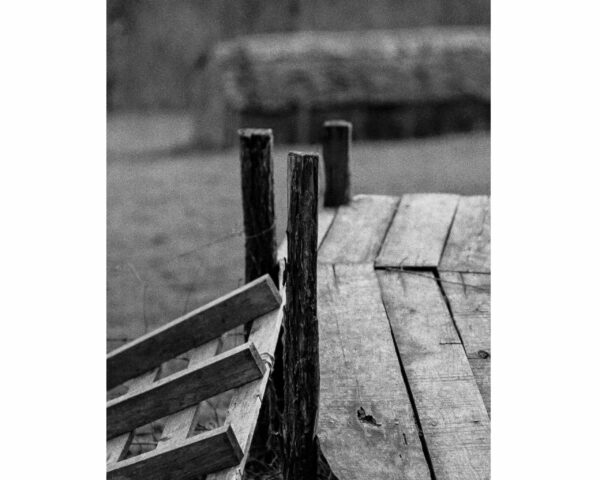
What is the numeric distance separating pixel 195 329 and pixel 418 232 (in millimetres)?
1455

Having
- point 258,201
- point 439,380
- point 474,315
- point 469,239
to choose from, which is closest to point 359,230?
point 469,239

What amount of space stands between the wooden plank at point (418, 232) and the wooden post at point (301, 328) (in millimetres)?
1286

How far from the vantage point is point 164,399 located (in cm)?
354

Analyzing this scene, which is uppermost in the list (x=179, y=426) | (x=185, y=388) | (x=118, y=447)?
(x=185, y=388)

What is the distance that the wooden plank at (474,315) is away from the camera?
343cm

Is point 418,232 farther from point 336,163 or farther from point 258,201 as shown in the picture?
point 258,201

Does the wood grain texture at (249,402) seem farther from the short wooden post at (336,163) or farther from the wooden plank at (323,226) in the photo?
the short wooden post at (336,163)

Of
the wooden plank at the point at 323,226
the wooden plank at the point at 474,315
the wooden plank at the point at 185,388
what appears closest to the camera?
the wooden plank at the point at 185,388

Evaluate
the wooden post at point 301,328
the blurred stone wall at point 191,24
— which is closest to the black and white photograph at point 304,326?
the wooden post at point 301,328

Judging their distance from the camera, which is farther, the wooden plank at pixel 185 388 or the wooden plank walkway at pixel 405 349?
the wooden plank at pixel 185 388

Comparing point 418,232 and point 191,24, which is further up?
point 191,24

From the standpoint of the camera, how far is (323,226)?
5.09m
